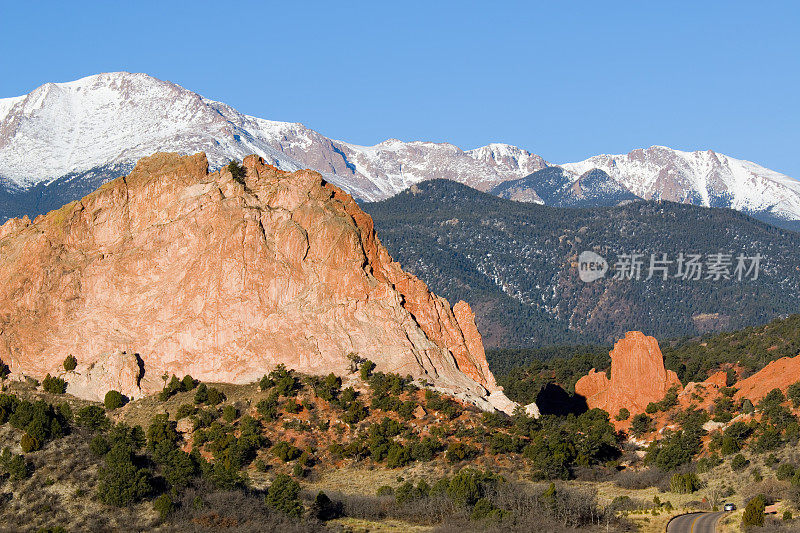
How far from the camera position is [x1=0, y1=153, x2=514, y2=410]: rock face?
297ft

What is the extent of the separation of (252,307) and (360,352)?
959 cm

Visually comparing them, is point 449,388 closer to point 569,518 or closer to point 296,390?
point 296,390

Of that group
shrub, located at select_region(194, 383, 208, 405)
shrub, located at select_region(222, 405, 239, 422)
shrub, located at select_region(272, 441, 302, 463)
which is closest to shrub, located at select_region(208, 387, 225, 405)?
shrub, located at select_region(194, 383, 208, 405)

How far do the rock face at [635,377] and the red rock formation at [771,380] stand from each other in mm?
8089

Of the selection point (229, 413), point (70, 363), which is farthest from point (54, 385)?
point (229, 413)

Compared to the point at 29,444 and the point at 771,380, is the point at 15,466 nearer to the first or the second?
the point at 29,444

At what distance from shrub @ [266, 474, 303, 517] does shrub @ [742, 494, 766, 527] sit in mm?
27862

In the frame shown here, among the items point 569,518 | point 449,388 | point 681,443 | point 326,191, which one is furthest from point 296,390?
point 681,443

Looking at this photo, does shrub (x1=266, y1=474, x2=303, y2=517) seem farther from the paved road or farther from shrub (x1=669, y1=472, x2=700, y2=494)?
shrub (x1=669, y1=472, x2=700, y2=494)

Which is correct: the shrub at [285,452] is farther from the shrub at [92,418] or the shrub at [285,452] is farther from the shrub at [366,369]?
the shrub at [92,418]

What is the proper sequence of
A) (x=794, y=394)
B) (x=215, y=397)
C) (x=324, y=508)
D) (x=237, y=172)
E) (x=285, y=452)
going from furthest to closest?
(x=794, y=394) → (x=237, y=172) → (x=215, y=397) → (x=285, y=452) → (x=324, y=508)

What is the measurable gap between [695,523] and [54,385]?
49.6 metres

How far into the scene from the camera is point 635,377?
118938mm

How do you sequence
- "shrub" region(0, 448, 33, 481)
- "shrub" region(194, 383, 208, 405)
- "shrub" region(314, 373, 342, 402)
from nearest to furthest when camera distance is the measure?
"shrub" region(0, 448, 33, 481) → "shrub" region(194, 383, 208, 405) → "shrub" region(314, 373, 342, 402)
